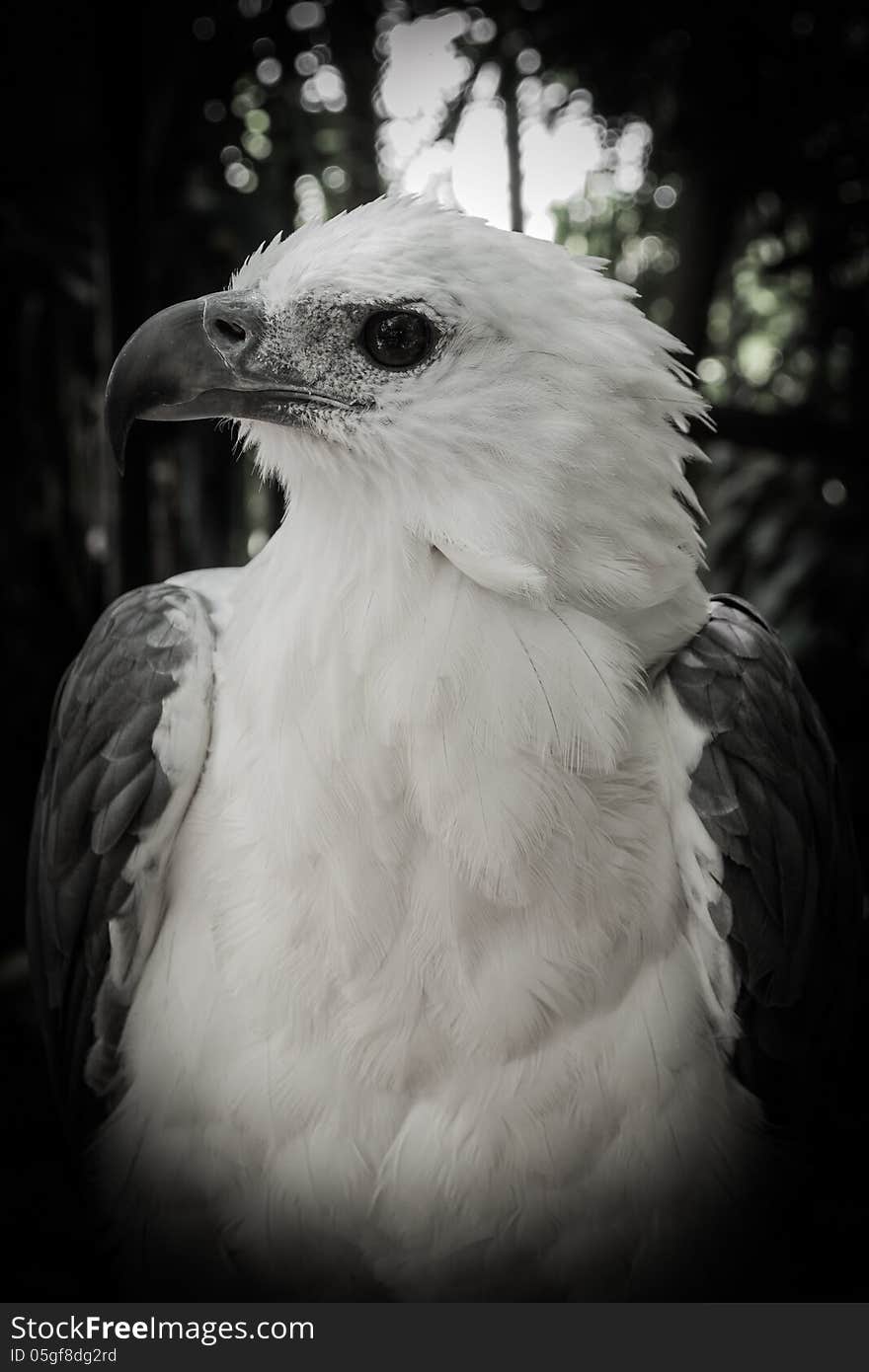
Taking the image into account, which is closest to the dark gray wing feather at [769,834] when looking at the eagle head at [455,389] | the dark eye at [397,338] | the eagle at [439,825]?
the eagle at [439,825]

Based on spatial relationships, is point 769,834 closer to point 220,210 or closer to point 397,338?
point 397,338

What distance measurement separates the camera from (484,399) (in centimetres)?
108

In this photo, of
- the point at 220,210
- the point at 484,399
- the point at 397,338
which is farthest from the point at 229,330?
the point at 220,210

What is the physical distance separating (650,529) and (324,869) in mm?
596

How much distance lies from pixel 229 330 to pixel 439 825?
654 mm

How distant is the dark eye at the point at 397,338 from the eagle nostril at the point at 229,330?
0.15m

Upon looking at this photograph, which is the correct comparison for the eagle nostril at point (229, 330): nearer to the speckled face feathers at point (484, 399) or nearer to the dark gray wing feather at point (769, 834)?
the speckled face feathers at point (484, 399)

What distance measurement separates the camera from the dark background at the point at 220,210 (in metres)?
1.88

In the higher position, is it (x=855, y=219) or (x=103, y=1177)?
(x=855, y=219)

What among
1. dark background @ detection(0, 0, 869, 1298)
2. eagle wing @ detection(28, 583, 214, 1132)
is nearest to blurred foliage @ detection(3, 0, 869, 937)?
dark background @ detection(0, 0, 869, 1298)

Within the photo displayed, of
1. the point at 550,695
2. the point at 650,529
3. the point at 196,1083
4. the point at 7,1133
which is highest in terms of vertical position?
the point at 650,529
